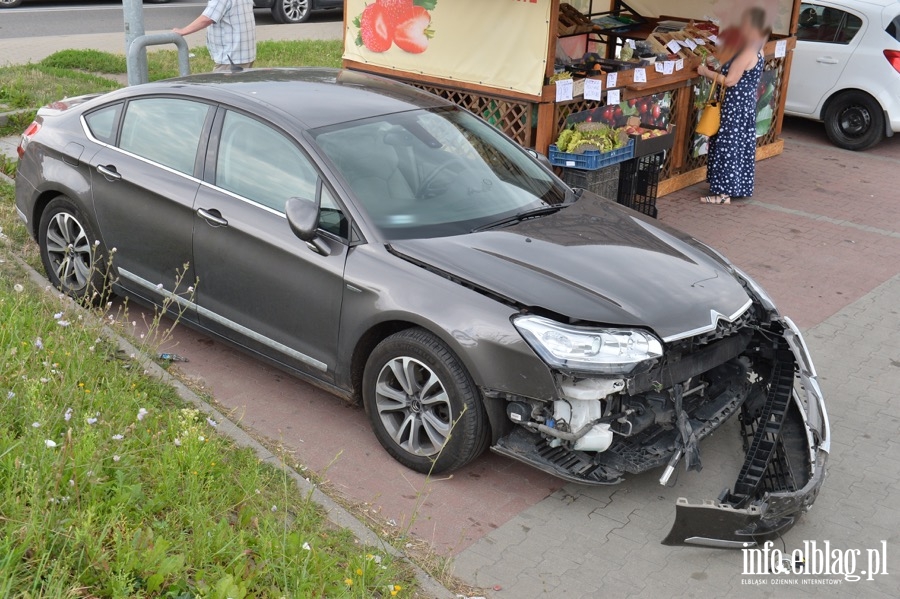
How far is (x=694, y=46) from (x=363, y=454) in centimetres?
654

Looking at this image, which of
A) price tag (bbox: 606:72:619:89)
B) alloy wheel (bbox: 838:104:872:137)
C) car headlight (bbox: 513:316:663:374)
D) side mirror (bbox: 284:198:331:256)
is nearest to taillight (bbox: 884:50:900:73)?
alloy wheel (bbox: 838:104:872:137)

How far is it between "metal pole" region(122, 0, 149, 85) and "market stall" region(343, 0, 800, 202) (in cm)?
213

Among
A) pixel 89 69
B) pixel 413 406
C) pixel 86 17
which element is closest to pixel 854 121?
pixel 413 406

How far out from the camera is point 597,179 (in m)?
8.08

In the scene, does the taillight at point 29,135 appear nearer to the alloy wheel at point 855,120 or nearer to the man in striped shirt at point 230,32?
the man in striped shirt at point 230,32

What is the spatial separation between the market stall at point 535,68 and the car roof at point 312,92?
246 cm

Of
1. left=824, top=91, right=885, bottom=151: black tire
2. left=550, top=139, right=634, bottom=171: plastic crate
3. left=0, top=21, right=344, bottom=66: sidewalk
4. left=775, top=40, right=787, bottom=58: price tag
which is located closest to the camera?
left=550, top=139, right=634, bottom=171: plastic crate

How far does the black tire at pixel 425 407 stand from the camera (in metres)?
4.29

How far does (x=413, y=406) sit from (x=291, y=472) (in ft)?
2.10

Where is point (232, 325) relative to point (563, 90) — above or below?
below

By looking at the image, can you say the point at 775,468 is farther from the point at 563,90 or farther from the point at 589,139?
the point at 563,90

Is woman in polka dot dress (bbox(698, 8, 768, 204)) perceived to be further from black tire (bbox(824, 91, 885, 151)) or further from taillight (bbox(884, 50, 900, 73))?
black tire (bbox(824, 91, 885, 151))

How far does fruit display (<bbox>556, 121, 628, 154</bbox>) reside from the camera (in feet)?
26.3

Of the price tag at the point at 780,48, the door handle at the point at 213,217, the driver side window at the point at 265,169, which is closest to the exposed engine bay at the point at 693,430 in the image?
the driver side window at the point at 265,169
